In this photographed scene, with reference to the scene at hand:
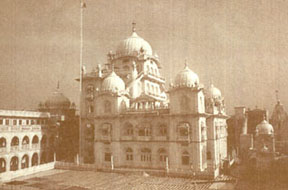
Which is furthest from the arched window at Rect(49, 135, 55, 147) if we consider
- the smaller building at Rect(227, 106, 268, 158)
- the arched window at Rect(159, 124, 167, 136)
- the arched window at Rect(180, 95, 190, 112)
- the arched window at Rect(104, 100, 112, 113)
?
the smaller building at Rect(227, 106, 268, 158)

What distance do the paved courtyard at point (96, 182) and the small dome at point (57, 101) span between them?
16508 mm

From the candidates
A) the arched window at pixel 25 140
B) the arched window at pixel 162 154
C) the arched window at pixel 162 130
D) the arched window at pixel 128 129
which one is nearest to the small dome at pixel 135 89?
the arched window at pixel 128 129

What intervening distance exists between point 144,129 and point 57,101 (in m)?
19.2

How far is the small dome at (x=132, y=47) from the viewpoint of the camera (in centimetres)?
4288

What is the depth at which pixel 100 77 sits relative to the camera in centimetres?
4122

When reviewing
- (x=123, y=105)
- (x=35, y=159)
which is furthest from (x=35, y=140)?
(x=123, y=105)

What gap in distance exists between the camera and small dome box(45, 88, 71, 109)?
154 feet

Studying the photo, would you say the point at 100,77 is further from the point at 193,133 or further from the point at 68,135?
the point at 193,133

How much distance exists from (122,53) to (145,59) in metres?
3.65

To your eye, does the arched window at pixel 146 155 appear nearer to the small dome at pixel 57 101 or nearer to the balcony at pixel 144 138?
the balcony at pixel 144 138

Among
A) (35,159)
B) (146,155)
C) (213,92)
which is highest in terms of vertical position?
(213,92)

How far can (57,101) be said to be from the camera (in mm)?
47281

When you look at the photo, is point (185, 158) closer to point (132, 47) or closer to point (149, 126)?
point (149, 126)

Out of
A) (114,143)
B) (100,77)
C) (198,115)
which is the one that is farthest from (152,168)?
(100,77)
